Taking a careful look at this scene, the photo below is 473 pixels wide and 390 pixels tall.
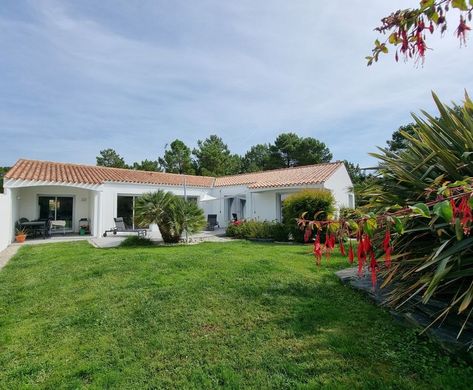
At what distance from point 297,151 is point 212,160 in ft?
49.7

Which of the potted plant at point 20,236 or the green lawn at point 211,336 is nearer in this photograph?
the green lawn at point 211,336

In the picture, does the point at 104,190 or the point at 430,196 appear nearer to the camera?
the point at 430,196

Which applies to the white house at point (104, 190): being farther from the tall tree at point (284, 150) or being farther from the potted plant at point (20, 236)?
the tall tree at point (284, 150)

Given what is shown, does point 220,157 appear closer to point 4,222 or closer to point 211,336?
point 4,222

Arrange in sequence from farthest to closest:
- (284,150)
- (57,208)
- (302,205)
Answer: (284,150) < (57,208) < (302,205)

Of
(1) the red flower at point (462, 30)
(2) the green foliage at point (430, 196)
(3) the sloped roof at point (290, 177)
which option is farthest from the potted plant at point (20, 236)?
(1) the red flower at point (462, 30)

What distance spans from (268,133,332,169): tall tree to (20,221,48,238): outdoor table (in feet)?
128

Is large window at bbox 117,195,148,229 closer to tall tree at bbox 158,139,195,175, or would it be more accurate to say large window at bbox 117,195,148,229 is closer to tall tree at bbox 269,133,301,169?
tall tree at bbox 158,139,195,175

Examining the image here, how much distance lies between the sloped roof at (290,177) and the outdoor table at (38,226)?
51.3 feet

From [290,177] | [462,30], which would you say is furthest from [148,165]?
[462,30]

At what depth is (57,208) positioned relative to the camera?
76.5 ft

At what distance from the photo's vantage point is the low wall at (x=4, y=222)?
1518cm

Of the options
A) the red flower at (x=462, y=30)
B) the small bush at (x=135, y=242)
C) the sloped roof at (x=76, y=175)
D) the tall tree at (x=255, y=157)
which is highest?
the tall tree at (x=255, y=157)

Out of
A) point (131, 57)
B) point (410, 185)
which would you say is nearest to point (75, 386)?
point (410, 185)
